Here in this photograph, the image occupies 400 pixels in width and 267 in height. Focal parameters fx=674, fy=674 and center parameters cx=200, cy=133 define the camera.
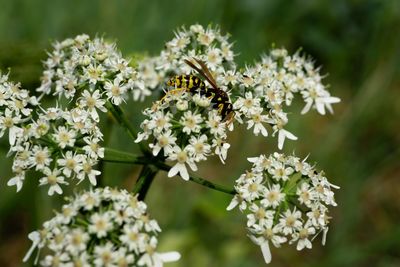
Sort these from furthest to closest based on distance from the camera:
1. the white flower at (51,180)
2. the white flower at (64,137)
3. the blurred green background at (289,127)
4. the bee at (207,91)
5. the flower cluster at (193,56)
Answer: the blurred green background at (289,127)
the flower cluster at (193,56)
the bee at (207,91)
the white flower at (64,137)
the white flower at (51,180)

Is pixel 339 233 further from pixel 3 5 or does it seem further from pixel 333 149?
pixel 3 5

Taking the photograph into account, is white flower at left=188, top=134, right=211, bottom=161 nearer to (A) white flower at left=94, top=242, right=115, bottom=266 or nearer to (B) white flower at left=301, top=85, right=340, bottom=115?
(A) white flower at left=94, top=242, right=115, bottom=266

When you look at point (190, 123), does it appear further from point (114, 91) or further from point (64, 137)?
point (64, 137)

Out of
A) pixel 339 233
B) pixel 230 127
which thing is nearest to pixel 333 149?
pixel 339 233

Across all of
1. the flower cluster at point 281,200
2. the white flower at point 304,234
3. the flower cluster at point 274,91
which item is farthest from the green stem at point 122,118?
the white flower at point 304,234

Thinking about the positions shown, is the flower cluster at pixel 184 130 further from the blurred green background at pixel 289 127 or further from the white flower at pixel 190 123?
the blurred green background at pixel 289 127
